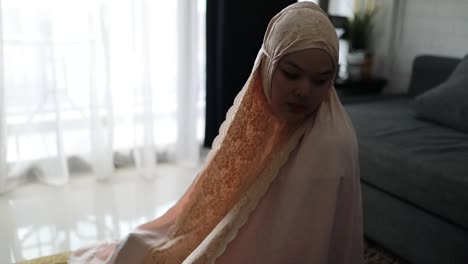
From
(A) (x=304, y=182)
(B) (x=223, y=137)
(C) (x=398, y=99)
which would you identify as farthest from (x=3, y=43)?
(C) (x=398, y=99)

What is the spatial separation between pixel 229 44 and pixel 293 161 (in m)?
1.91

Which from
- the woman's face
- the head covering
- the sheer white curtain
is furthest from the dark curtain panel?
the woman's face

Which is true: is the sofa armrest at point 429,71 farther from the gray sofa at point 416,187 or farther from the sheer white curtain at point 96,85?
the sheer white curtain at point 96,85

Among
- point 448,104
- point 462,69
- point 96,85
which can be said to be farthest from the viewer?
point 96,85

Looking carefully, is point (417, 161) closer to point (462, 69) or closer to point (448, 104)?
point (448, 104)

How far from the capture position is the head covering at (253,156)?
103cm

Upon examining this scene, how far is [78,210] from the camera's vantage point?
89.7 inches

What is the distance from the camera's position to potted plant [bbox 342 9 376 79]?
3.06 metres

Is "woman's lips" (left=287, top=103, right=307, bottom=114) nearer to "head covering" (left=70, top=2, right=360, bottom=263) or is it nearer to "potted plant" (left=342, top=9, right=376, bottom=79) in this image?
"head covering" (left=70, top=2, right=360, bottom=263)

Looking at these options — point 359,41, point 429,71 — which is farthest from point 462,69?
point 359,41

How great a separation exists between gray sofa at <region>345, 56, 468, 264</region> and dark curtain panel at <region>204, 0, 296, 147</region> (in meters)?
0.97

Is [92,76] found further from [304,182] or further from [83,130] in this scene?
[304,182]

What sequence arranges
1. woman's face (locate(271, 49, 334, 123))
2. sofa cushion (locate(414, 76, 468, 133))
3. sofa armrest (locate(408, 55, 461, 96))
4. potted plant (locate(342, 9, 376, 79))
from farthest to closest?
potted plant (locate(342, 9, 376, 79)) < sofa armrest (locate(408, 55, 461, 96)) < sofa cushion (locate(414, 76, 468, 133)) < woman's face (locate(271, 49, 334, 123))

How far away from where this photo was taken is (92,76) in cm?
245
